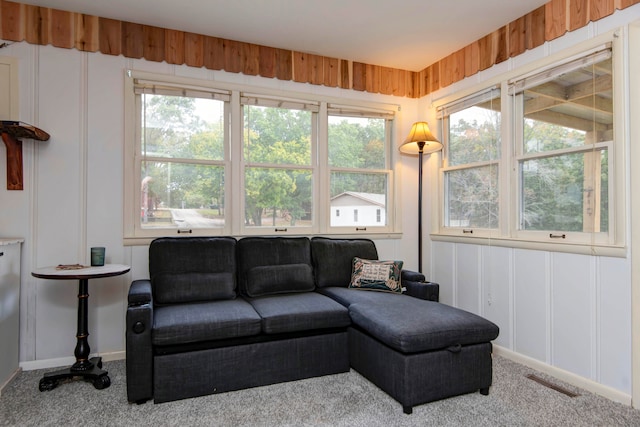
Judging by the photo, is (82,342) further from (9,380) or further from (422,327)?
(422,327)

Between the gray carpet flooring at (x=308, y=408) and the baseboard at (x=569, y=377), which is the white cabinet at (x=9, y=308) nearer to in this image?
the gray carpet flooring at (x=308, y=408)

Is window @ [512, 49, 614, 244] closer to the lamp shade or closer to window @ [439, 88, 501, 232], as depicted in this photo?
window @ [439, 88, 501, 232]

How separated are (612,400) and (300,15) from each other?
11.3ft

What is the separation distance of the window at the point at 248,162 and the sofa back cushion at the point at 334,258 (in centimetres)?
26

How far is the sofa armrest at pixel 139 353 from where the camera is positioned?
2225 mm

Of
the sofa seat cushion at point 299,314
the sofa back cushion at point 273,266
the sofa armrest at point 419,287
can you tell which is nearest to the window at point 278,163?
the sofa back cushion at point 273,266

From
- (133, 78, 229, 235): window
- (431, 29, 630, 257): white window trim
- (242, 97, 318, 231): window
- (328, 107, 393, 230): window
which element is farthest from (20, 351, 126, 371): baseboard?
(431, 29, 630, 257): white window trim

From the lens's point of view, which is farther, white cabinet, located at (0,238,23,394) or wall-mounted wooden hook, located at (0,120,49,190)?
wall-mounted wooden hook, located at (0,120,49,190)

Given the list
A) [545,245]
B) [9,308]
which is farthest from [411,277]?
[9,308]

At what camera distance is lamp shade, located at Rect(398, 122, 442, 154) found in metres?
3.70

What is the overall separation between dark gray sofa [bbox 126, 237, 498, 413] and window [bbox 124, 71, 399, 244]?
1.18 feet

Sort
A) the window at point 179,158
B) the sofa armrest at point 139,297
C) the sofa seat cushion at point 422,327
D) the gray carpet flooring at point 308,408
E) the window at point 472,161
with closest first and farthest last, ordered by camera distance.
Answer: the gray carpet flooring at point 308,408 → the sofa seat cushion at point 422,327 → the sofa armrest at point 139,297 → the window at point 179,158 → the window at point 472,161

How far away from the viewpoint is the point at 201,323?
2.36 metres

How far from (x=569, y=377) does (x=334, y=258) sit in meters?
1.94
